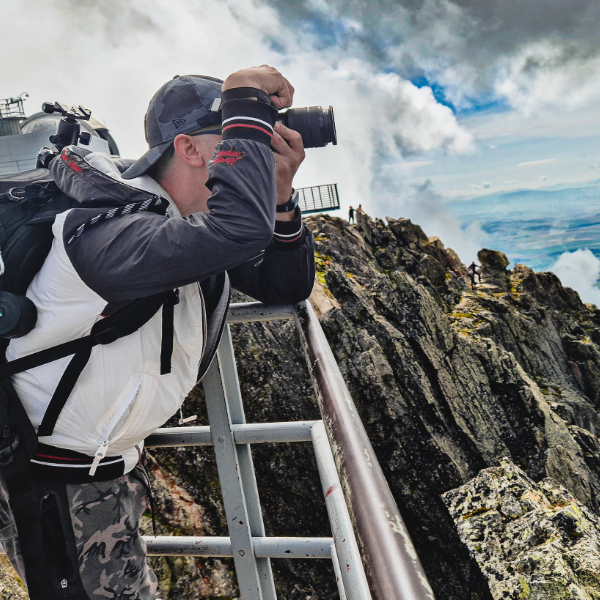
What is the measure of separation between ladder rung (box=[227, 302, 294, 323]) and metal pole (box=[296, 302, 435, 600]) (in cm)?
67

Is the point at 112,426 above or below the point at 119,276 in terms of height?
below

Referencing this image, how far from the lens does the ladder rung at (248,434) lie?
2.41 metres

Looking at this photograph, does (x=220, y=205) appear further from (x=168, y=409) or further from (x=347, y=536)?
(x=347, y=536)

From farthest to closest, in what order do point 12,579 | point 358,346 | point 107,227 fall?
1. point 358,346
2. point 12,579
3. point 107,227

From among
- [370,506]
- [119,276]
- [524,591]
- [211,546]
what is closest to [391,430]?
[524,591]

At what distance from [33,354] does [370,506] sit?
1423 mm

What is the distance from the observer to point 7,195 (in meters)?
1.88

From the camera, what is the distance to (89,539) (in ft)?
6.66

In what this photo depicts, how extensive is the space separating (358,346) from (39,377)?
8825 millimetres

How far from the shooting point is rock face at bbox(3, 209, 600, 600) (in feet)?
18.2

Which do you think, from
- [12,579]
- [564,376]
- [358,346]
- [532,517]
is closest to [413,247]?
[564,376]

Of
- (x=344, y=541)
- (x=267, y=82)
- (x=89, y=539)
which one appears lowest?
(x=344, y=541)

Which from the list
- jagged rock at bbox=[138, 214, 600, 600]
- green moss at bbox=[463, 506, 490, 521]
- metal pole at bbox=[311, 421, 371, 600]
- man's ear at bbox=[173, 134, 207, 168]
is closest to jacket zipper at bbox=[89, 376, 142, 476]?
metal pole at bbox=[311, 421, 371, 600]

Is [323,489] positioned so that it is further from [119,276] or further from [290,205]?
[290,205]
